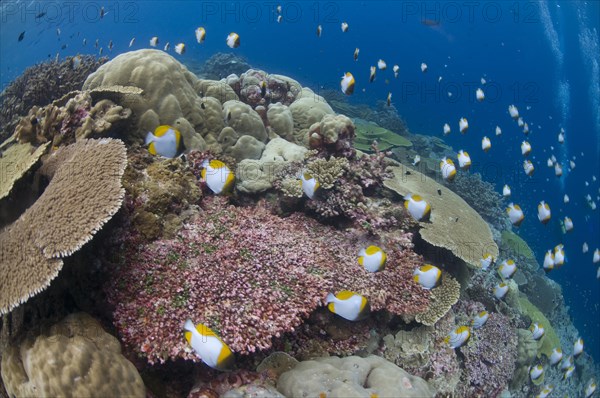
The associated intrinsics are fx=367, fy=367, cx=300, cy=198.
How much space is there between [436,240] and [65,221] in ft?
15.7

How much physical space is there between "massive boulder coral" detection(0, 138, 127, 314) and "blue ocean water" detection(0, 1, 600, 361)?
440 inches

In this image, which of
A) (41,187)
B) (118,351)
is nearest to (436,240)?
(118,351)

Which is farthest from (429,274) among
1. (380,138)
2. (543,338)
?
(380,138)

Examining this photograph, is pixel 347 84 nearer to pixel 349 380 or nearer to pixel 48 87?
pixel 349 380

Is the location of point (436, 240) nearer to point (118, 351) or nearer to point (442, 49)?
point (118, 351)

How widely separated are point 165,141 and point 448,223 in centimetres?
475

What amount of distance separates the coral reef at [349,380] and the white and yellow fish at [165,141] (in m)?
2.34

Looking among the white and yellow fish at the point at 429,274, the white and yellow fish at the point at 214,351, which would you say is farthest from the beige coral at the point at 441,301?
the white and yellow fish at the point at 214,351

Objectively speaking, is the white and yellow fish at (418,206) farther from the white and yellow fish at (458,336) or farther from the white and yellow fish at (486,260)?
the white and yellow fish at (486,260)

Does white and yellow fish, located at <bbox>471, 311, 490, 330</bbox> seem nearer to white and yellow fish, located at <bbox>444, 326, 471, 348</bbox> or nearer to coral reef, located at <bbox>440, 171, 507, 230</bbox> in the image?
white and yellow fish, located at <bbox>444, 326, 471, 348</bbox>

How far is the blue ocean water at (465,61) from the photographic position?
39938mm

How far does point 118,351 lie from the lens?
304cm

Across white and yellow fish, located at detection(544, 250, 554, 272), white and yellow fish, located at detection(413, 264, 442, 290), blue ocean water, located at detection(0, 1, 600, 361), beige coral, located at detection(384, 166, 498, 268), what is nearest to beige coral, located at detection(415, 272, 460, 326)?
beige coral, located at detection(384, 166, 498, 268)

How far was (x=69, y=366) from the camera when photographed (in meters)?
2.63
